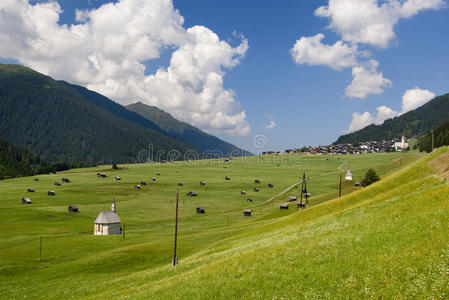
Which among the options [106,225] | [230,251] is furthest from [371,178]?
[230,251]

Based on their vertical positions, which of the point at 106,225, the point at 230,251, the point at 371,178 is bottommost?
the point at 106,225

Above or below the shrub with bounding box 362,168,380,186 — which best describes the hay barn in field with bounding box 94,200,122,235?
Result: below

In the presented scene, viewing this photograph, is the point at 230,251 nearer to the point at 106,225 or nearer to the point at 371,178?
the point at 106,225

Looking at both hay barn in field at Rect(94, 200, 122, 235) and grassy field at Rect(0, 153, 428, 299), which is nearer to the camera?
grassy field at Rect(0, 153, 428, 299)

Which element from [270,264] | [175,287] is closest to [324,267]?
[270,264]

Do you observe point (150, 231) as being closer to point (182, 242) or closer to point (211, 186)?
point (182, 242)

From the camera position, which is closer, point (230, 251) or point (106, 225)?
point (230, 251)

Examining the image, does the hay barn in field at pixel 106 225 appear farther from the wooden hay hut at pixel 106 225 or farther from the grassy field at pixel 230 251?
the grassy field at pixel 230 251

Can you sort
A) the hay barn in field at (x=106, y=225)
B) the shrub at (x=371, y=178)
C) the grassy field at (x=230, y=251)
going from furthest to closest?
1. the shrub at (x=371, y=178)
2. the hay barn in field at (x=106, y=225)
3. the grassy field at (x=230, y=251)

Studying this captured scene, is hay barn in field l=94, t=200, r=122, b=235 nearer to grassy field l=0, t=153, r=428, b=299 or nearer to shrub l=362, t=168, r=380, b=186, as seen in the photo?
grassy field l=0, t=153, r=428, b=299

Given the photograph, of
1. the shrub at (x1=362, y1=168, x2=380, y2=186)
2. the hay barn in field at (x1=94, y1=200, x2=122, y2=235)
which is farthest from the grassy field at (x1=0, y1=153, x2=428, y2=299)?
the shrub at (x1=362, y1=168, x2=380, y2=186)

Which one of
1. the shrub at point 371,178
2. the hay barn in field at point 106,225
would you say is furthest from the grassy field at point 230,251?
the shrub at point 371,178

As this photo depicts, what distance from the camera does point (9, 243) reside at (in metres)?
73.8

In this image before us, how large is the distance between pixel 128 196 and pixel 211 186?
48717mm
